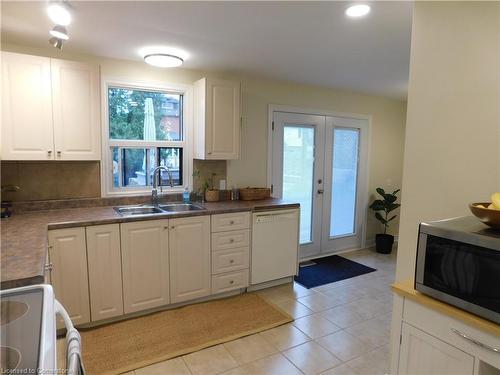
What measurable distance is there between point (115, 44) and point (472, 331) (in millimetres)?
2985

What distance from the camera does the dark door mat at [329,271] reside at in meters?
3.79

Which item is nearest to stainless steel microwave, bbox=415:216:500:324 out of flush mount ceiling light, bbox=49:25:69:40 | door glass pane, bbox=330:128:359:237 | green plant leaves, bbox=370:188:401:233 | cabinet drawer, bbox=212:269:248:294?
cabinet drawer, bbox=212:269:248:294

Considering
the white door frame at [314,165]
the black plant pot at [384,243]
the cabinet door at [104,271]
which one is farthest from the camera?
the black plant pot at [384,243]

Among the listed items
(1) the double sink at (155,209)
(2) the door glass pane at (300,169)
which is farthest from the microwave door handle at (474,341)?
(2) the door glass pane at (300,169)

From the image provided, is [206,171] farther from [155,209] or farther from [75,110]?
[75,110]

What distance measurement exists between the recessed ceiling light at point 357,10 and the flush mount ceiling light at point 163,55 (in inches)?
58.4

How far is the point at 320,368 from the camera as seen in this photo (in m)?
2.27

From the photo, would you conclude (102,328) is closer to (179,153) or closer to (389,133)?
(179,153)

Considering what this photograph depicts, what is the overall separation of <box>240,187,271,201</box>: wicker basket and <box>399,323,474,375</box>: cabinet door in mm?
2430

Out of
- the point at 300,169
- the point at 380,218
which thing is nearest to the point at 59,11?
the point at 300,169

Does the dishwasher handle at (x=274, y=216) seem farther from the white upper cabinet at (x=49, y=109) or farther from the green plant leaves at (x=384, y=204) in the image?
the green plant leaves at (x=384, y=204)

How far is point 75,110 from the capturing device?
2.75 meters

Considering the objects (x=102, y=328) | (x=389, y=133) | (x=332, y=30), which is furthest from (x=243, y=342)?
(x=389, y=133)

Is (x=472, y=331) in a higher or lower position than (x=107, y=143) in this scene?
lower
